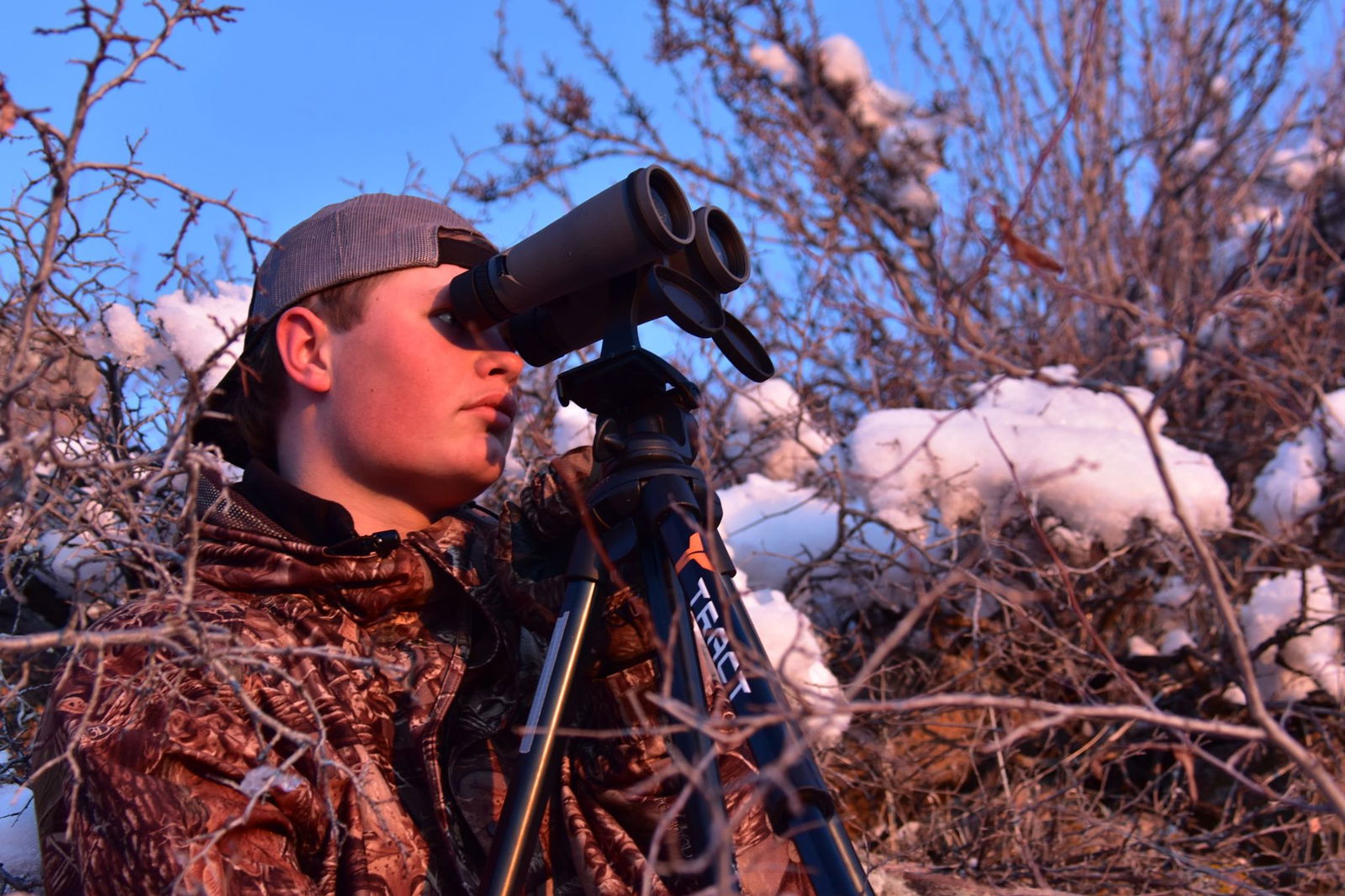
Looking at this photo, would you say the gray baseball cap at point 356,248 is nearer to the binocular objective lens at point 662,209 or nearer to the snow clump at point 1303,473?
the binocular objective lens at point 662,209

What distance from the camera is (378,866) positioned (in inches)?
47.9

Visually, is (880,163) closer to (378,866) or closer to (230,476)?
(230,476)

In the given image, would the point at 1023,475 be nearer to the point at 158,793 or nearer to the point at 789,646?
the point at 789,646

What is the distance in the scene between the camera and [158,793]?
3.52ft

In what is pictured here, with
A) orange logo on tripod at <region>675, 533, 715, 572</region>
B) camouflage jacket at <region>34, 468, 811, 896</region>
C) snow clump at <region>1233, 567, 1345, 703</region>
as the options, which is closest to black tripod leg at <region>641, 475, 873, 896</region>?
orange logo on tripod at <region>675, 533, 715, 572</region>

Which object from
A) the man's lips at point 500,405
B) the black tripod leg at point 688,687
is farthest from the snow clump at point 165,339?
the black tripod leg at point 688,687

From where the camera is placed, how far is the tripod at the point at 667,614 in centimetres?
94

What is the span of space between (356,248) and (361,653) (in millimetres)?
593

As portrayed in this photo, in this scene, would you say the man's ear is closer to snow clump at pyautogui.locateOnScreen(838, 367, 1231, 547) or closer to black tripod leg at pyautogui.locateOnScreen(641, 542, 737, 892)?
black tripod leg at pyautogui.locateOnScreen(641, 542, 737, 892)

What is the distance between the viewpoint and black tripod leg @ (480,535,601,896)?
104 centimetres

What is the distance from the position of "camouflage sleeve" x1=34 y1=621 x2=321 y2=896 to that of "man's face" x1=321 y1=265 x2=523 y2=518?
1.36 feet

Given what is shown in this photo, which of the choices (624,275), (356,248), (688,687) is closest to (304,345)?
(356,248)

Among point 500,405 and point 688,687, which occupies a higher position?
point 500,405

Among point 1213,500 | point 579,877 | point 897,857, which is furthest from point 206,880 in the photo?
point 1213,500
